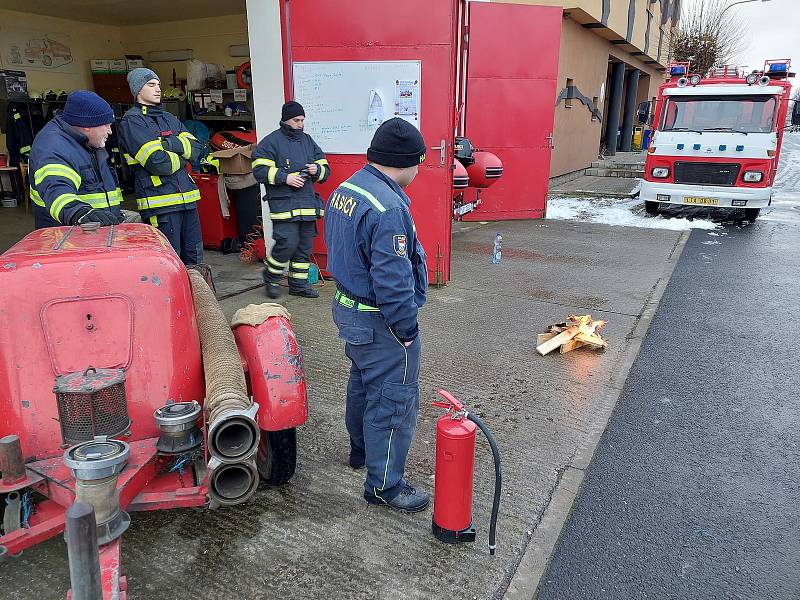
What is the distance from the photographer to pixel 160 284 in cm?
268

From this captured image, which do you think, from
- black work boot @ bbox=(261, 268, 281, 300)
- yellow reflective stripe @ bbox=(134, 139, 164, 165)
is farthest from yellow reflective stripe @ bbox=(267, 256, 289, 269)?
yellow reflective stripe @ bbox=(134, 139, 164, 165)

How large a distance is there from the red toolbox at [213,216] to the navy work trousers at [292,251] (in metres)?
2.10

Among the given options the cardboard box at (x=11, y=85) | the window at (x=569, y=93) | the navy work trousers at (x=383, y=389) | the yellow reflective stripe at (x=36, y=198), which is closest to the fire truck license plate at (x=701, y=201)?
the window at (x=569, y=93)

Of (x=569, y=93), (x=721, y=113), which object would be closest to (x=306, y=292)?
(x=721, y=113)

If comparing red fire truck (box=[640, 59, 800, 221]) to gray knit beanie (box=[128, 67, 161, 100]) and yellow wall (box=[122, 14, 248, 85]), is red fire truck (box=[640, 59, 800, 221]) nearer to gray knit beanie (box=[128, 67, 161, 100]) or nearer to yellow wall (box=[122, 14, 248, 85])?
yellow wall (box=[122, 14, 248, 85])

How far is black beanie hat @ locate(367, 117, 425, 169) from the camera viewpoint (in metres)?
2.68

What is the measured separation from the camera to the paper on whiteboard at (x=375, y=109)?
612cm

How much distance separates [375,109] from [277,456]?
4174mm

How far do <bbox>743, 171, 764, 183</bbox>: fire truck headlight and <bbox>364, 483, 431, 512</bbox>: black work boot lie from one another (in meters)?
9.99

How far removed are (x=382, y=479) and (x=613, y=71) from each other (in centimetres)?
2400

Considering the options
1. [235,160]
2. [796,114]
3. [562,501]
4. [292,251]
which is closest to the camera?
[562,501]

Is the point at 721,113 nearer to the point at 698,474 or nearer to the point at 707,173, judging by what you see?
the point at 707,173

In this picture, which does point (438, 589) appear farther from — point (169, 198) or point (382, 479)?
point (169, 198)

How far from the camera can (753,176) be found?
10422 mm
